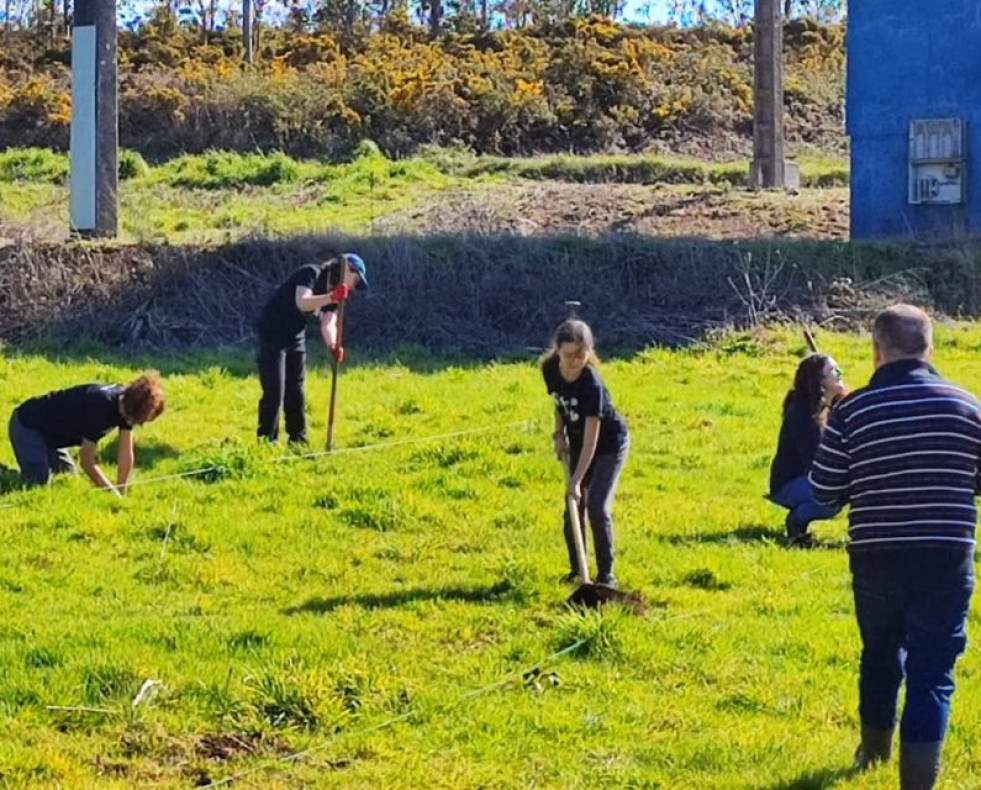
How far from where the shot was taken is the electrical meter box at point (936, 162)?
22172mm

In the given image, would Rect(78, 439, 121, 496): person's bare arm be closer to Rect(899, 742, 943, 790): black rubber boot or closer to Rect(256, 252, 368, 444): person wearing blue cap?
Rect(256, 252, 368, 444): person wearing blue cap

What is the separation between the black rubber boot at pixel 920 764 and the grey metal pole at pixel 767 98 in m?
21.6

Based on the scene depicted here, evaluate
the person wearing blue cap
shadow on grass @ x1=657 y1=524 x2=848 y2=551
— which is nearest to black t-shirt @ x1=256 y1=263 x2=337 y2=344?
the person wearing blue cap

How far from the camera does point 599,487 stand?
27.8 ft

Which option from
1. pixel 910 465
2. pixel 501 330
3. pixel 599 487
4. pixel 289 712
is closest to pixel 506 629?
pixel 599 487

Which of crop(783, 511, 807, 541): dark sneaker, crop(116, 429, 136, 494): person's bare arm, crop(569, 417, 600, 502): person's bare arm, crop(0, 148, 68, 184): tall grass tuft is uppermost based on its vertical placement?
crop(0, 148, 68, 184): tall grass tuft

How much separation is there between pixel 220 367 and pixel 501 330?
3.85m

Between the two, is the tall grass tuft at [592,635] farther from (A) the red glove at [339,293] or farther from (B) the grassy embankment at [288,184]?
(B) the grassy embankment at [288,184]

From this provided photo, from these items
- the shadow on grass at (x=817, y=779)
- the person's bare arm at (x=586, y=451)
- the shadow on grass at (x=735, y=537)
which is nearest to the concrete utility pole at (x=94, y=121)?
the shadow on grass at (x=735, y=537)

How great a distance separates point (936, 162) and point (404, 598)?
16.5m

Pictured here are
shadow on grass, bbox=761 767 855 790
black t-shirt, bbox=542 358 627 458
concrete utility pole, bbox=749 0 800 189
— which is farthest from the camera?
concrete utility pole, bbox=749 0 800 189

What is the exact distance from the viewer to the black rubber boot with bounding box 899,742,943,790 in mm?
5297

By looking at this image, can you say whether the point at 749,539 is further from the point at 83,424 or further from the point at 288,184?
the point at 288,184

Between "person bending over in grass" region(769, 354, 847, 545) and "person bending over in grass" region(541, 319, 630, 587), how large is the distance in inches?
72.7
